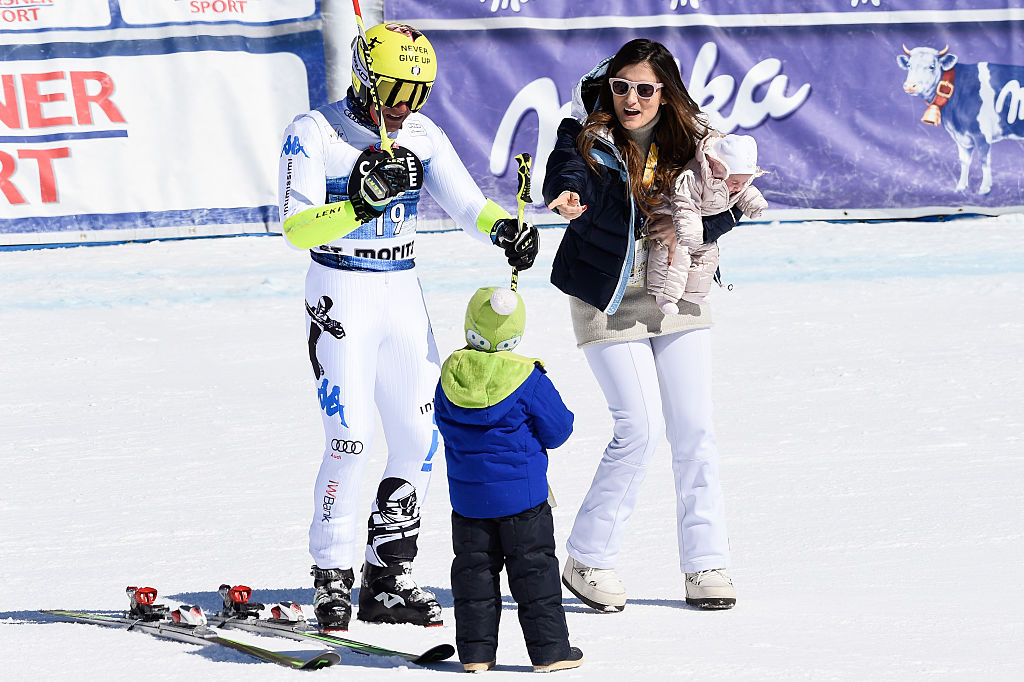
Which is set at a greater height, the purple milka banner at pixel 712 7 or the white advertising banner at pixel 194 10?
the white advertising banner at pixel 194 10

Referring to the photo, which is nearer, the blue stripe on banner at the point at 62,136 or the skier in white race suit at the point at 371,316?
the skier in white race suit at the point at 371,316

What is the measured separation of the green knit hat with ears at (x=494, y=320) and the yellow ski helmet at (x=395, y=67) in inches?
32.2

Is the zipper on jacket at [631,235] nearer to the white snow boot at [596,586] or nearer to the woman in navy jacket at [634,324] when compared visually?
the woman in navy jacket at [634,324]

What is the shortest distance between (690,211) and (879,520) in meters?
1.65

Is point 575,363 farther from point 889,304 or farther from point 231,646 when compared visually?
point 231,646

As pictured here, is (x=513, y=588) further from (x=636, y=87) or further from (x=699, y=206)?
(x=636, y=87)

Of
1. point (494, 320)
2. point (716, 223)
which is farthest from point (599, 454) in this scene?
point (494, 320)

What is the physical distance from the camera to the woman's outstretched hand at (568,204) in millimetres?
4328

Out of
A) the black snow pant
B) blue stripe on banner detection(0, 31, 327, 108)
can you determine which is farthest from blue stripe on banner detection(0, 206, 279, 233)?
the black snow pant

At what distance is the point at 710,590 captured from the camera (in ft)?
14.8

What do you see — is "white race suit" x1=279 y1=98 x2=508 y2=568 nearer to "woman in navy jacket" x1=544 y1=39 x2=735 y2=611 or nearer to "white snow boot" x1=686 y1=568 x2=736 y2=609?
"woman in navy jacket" x1=544 y1=39 x2=735 y2=611

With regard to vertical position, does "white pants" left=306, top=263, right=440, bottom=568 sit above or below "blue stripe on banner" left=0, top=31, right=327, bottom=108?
below

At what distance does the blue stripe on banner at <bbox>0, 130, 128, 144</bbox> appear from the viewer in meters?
11.1

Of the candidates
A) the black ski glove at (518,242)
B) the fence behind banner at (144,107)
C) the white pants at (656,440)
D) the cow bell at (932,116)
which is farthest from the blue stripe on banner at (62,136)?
the white pants at (656,440)
